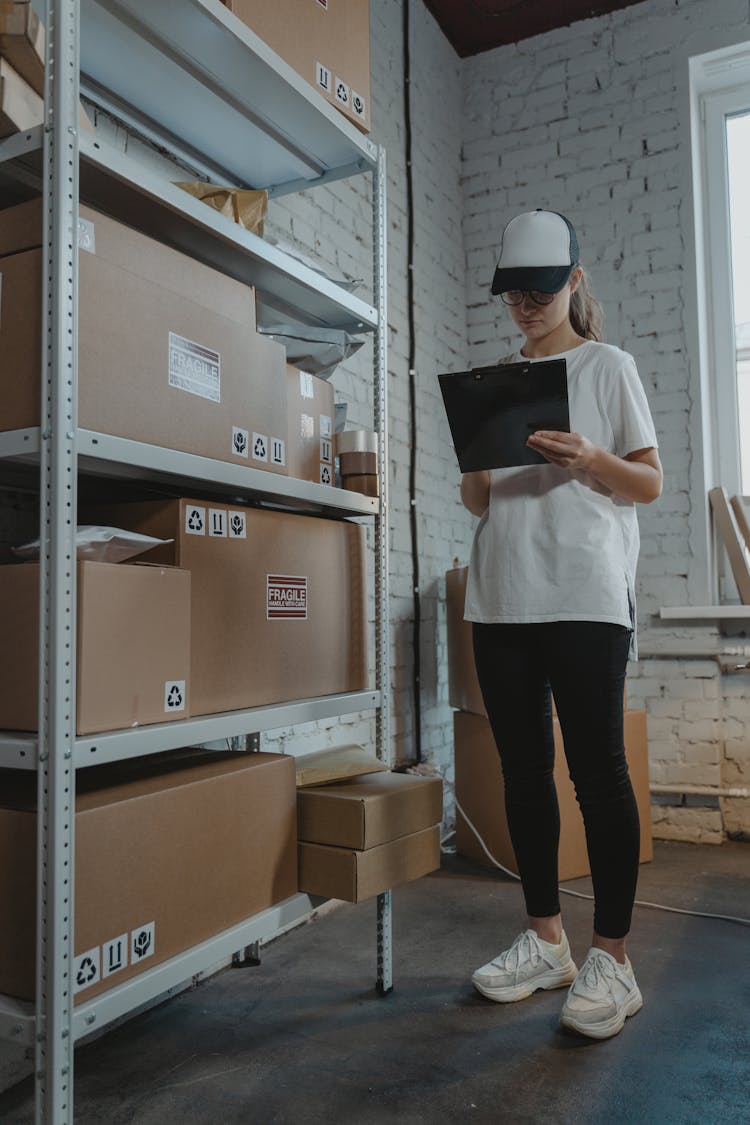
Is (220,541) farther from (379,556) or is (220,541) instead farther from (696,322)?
(696,322)

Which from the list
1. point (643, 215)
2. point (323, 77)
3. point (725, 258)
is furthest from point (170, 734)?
point (725, 258)

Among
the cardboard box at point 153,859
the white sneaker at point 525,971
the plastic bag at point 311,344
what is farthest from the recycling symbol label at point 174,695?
the white sneaker at point 525,971

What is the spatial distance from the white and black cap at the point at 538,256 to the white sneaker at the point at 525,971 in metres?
1.21

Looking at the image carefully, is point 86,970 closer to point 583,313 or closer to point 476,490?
point 476,490

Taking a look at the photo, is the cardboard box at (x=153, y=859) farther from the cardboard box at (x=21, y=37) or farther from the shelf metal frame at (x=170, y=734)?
the cardboard box at (x=21, y=37)

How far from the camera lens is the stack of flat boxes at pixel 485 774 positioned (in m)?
2.44

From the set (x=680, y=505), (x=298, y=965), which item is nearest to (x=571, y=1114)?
(x=298, y=965)

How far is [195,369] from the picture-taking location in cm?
129

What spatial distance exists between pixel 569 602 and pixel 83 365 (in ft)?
2.82

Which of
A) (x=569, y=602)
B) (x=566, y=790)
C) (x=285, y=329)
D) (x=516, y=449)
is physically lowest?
(x=566, y=790)

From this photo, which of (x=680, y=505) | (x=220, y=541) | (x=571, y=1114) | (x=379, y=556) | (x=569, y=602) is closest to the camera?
(x=571, y=1114)

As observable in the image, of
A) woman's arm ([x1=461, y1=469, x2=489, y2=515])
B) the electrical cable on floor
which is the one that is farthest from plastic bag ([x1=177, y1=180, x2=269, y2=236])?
the electrical cable on floor

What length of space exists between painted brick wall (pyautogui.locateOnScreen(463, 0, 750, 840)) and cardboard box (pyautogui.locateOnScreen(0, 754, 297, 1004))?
1851 mm

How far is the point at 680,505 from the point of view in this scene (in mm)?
2959
